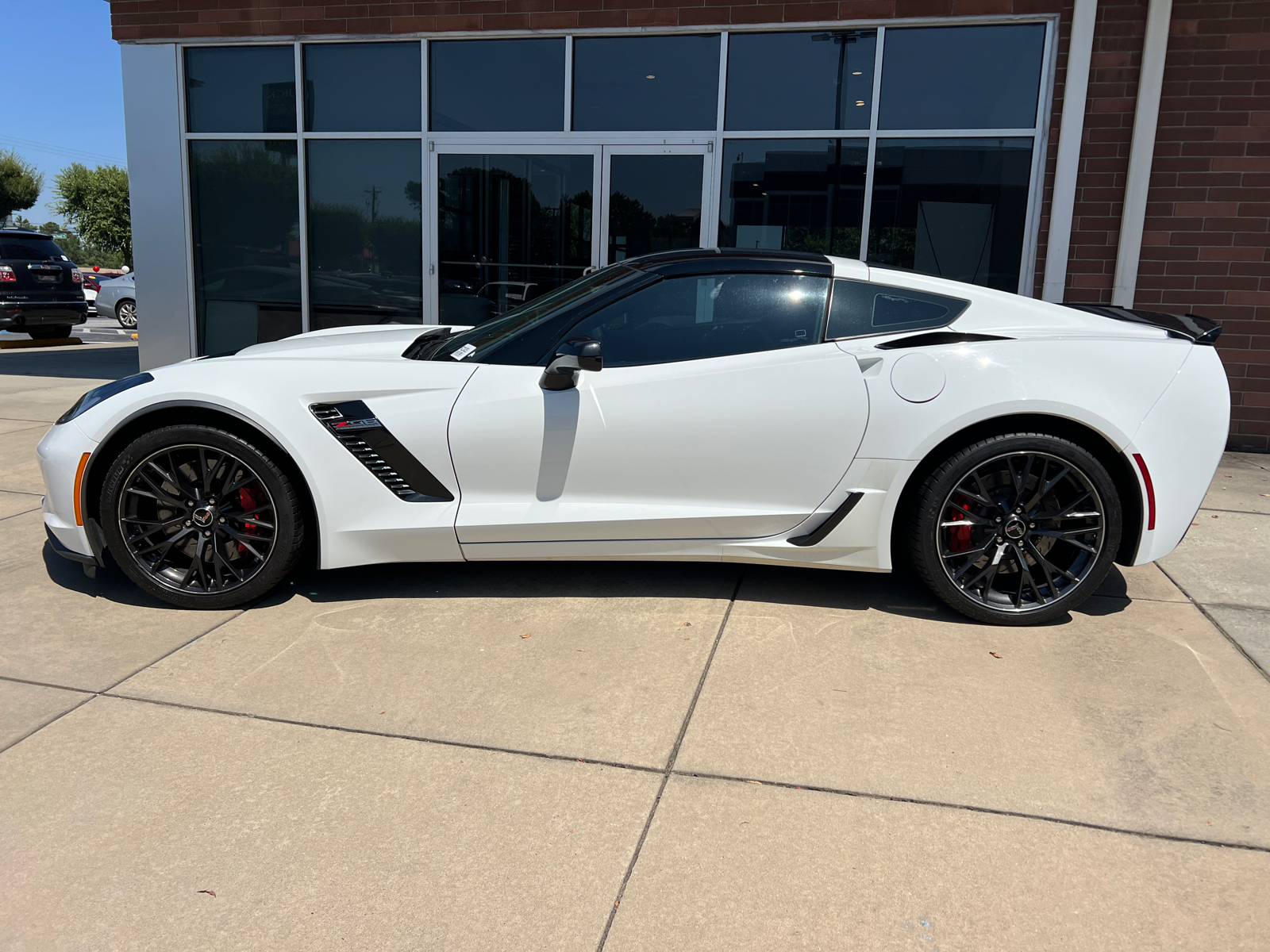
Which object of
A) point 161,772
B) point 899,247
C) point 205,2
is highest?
point 205,2

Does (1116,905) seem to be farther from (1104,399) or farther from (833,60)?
(833,60)

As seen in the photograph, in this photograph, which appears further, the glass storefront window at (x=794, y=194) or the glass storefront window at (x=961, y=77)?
the glass storefront window at (x=794, y=194)

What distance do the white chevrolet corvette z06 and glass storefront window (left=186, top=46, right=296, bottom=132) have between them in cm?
705

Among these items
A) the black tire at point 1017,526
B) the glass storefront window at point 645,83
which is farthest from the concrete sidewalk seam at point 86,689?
the glass storefront window at point 645,83

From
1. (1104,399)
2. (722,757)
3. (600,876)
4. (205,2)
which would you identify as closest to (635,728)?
(722,757)

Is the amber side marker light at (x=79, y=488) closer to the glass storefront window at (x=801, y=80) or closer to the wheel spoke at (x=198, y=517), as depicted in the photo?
the wheel spoke at (x=198, y=517)

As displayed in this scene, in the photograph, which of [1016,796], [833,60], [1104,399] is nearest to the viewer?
[1016,796]

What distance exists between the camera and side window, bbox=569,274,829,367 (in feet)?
12.4

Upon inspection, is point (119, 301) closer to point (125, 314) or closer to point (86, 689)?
point (125, 314)

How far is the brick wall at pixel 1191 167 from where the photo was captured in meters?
7.57

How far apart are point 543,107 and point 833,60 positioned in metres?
2.70

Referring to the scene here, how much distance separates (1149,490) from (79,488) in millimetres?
4196

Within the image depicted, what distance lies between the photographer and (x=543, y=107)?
9.16 m

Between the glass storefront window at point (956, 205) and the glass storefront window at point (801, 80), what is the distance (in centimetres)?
48
